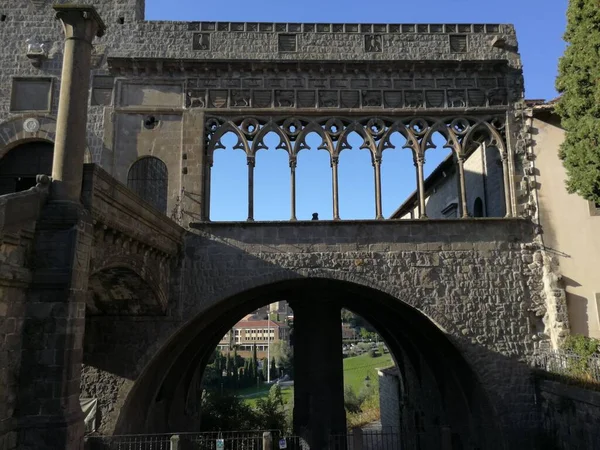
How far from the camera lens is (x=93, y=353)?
39.1 ft

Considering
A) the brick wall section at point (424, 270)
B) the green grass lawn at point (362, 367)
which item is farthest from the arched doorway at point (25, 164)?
the green grass lawn at point (362, 367)

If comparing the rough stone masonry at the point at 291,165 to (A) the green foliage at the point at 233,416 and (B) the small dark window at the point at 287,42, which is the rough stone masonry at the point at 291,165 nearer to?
(B) the small dark window at the point at 287,42

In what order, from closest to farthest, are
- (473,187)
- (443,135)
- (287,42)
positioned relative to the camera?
(443,135), (287,42), (473,187)

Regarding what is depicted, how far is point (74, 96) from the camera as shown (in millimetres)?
7828

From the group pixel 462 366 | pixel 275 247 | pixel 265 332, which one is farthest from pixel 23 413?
pixel 265 332

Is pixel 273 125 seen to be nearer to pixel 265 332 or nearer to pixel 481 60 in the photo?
pixel 481 60

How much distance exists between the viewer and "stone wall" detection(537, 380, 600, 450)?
32.2 ft

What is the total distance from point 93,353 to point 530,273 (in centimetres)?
1122

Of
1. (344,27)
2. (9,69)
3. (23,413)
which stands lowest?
(23,413)

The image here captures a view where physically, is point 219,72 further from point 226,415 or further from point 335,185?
point 226,415

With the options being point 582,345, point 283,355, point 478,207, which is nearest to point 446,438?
point 582,345

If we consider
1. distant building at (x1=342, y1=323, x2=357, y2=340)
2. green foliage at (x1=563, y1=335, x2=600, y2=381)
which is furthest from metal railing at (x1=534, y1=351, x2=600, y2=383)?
distant building at (x1=342, y1=323, x2=357, y2=340)

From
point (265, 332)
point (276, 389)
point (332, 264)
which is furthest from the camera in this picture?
point (265, 332)

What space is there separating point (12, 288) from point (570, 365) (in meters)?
11.4
